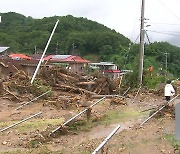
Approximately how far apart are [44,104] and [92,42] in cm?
6430

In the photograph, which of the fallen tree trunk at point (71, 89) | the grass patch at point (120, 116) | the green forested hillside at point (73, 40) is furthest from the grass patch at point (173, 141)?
the green forested hillside at point (73, 40)

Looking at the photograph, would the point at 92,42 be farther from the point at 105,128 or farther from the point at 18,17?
the point at 105,128

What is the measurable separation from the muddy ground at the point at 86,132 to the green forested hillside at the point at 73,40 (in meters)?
54.2

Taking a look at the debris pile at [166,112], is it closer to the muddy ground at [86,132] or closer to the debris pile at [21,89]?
the muddy ground at [86,132]

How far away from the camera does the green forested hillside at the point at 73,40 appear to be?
234ft

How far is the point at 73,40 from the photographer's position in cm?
7562

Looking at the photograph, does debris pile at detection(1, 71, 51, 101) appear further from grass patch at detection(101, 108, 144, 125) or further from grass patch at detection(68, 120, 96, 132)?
grass patch at detection(68, 120, 96, 132)

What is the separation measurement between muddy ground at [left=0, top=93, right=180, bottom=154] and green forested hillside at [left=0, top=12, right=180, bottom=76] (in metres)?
54.2

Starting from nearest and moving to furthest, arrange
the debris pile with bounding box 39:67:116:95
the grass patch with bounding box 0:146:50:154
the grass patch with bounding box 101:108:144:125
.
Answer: the grass patch with bounding box 0:146:50:154 < the grass patch with bounding box 101:108:144:125 < the debris pile with bounding box 39:67:116:95

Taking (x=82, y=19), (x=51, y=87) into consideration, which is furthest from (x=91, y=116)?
(x=82, y=19)

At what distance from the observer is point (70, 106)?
1479cm

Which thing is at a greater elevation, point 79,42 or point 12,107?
point 79,42

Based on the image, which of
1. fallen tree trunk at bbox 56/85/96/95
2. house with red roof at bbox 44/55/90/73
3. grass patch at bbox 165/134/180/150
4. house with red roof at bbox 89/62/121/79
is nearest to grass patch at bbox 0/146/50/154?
grass patch at bbox 165/134/180/150

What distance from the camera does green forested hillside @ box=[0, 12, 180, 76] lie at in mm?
71438
